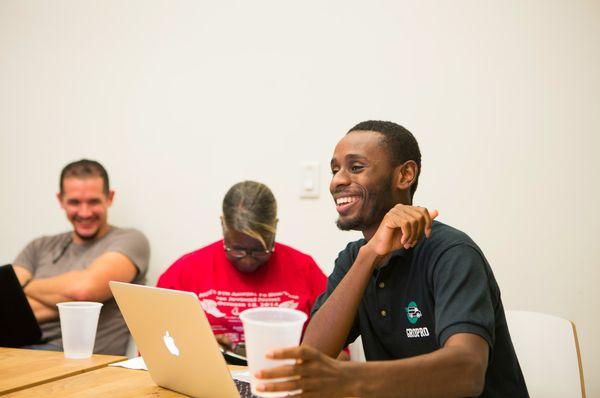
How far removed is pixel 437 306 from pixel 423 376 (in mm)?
251

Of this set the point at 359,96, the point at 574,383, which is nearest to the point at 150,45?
the point at 359,96

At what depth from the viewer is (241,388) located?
127 cm

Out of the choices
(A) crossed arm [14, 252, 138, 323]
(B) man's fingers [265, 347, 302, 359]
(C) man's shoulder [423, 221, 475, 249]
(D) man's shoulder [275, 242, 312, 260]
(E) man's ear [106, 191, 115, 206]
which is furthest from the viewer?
(E) man's ear [106, 191, 115, 206]

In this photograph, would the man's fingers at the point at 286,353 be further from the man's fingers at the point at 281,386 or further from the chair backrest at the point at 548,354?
the chair backrest at the point at 548,354

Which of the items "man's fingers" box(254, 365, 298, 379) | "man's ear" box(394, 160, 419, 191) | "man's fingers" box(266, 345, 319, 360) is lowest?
"man's fingers" box(254, 365, 298, 379)

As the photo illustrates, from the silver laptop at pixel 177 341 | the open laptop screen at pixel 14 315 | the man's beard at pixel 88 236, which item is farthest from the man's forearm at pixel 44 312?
the silver laptop at pixel 177 341

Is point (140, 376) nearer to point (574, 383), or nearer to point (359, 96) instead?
point (574, 383)

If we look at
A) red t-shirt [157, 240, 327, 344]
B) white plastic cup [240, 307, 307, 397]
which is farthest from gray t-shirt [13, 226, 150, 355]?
white plastic cup [240, 307, 307, 397]

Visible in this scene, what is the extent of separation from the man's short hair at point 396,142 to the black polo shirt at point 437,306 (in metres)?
0.22

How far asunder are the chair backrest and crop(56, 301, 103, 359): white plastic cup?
125cm

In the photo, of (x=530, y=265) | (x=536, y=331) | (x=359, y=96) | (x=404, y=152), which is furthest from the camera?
(x=359, y=96)

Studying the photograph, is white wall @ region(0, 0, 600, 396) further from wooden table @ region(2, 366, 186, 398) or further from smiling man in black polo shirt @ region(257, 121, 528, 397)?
wooden table @ region(2, 366, 186, 398)

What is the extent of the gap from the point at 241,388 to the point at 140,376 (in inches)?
12.2

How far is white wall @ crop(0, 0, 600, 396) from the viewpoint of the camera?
2227 mm
